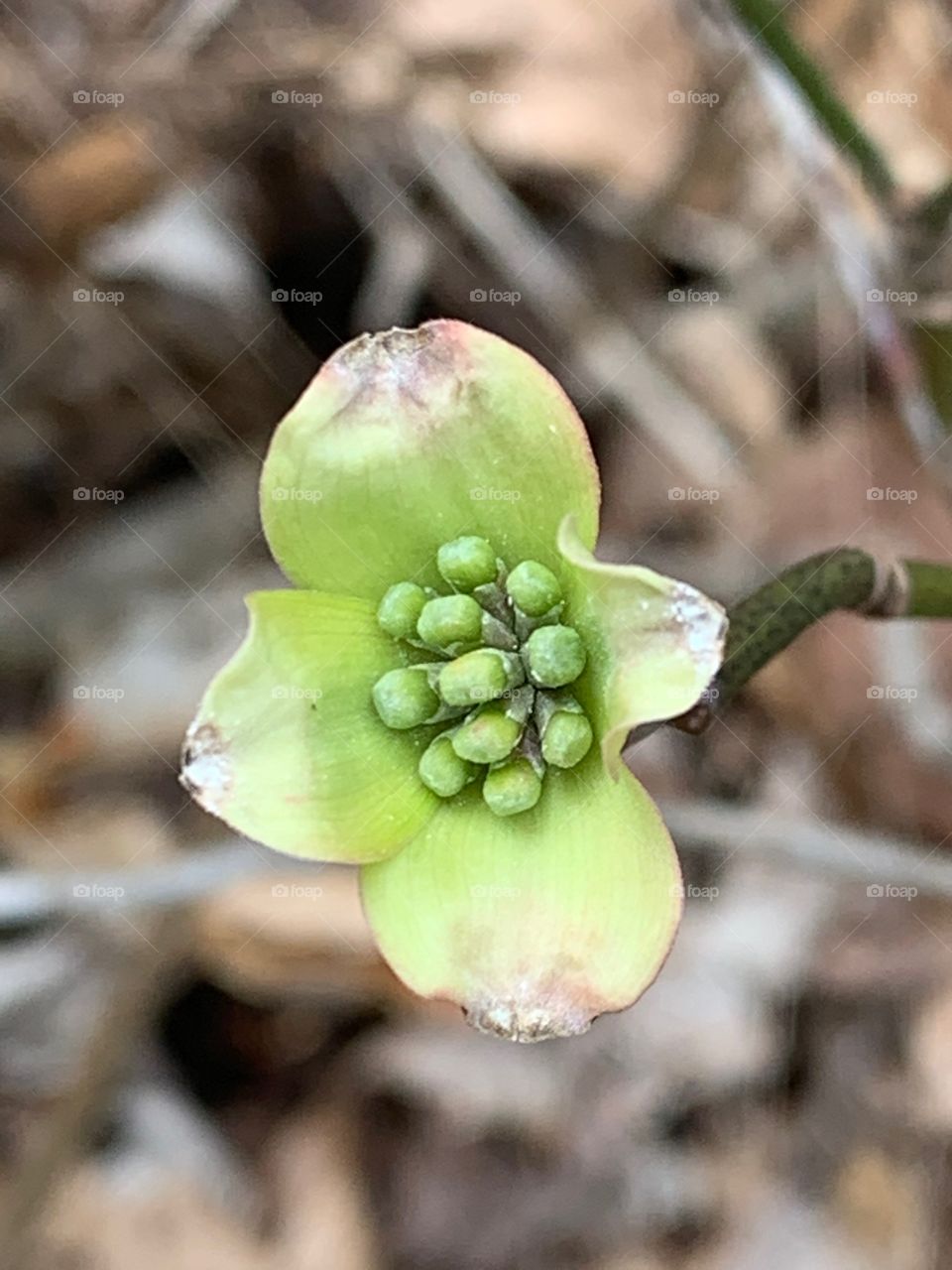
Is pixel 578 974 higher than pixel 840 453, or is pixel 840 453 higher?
pixel 578 974

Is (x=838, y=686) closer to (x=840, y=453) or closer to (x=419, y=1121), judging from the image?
(x=840, y=453)

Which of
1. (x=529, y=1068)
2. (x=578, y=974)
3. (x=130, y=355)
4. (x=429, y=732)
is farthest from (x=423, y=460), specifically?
(x=529, y=1068)

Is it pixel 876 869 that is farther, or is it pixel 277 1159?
pixel 277 1159
